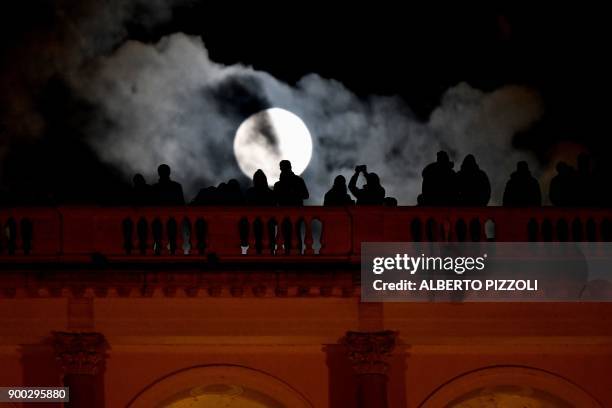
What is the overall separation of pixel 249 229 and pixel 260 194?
79 centimetres

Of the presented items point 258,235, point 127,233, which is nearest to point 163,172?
point 127,233

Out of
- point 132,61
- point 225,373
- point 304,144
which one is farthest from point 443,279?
point 132,61

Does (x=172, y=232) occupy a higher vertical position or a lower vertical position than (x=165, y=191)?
lower

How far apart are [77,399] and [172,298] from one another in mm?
2162

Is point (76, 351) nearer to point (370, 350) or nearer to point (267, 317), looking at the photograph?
point (267, 317)

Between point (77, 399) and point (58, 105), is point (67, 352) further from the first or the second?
point (58, 105)

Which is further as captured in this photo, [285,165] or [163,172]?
[285,165]

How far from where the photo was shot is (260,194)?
88.1 feet

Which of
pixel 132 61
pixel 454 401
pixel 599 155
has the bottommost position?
pixel 454 401

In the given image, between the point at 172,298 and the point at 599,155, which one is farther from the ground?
the point at 599,155

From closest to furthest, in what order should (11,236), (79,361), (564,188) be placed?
1. (79,361)
2. (11,236)
3. (564,188)

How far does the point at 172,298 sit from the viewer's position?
26.1 metres

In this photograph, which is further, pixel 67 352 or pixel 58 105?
pixel 58 105

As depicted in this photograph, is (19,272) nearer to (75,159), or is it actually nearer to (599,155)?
(75,159)
